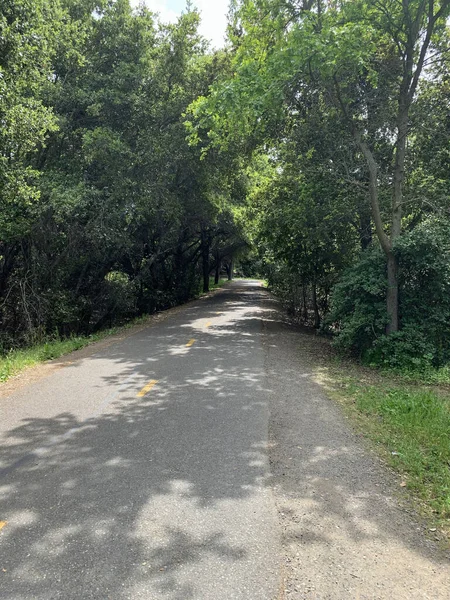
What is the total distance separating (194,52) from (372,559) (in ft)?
64.5

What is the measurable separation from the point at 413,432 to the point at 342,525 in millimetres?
2439

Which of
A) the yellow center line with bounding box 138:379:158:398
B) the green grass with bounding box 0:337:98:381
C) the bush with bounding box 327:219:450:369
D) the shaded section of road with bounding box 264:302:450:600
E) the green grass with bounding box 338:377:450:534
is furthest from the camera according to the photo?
the bush with bounding box 327:219:450:369

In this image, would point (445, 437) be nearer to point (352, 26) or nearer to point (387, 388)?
point (387, 388)

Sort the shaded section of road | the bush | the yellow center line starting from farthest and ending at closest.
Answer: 1. the bush
2. the yellow center line
3. the shaded section of road

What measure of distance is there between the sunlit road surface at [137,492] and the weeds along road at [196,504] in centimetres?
1

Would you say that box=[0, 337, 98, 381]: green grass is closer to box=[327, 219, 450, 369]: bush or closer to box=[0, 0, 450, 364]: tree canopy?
box=[0, 0, 450, 364]: tree canopy

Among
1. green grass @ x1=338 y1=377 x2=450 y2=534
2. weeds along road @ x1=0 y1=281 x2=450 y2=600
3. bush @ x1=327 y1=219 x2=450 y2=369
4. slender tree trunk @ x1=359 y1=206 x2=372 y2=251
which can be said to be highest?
slender tree trunk @ x1=359 y1=206 x2=372 y2=251

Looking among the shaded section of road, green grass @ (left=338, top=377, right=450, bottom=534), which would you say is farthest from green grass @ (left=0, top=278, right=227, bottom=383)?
green grass @ (left=338, top=377, right=450, bottom=534)

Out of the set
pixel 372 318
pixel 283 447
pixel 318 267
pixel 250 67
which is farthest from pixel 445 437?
pixel 318 267

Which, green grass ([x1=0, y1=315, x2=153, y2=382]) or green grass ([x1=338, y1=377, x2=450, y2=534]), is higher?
green grass ([x1=0, y1=315, x2=153, y2=382])

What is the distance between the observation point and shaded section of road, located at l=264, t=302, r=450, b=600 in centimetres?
272

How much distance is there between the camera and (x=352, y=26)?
317 inches

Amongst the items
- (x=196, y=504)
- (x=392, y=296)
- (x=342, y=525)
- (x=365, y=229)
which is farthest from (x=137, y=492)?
(x=365, y=229)

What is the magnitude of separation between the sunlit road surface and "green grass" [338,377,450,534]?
1434mm
